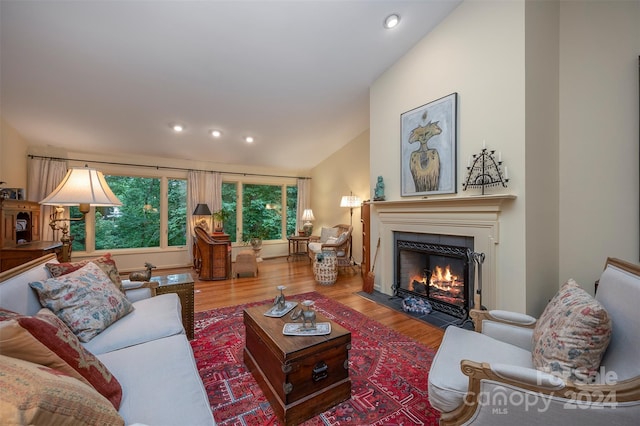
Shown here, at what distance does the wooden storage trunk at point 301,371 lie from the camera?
1.47 m

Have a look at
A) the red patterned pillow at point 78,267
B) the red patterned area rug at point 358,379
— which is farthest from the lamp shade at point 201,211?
the red patterned pillow at point 78,267

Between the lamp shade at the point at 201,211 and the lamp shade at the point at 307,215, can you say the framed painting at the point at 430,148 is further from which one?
the lamp shade at the point at 201,211

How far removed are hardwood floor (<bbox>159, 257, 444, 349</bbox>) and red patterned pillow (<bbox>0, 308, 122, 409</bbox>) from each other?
2271 mm

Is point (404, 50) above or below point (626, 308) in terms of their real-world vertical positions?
above

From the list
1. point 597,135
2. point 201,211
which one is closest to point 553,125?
point 597,135

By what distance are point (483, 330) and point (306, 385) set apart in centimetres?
116

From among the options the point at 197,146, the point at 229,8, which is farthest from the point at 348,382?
the point at 197,146

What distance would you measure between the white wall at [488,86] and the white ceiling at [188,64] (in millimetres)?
317

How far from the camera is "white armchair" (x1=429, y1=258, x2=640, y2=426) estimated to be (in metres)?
0.96

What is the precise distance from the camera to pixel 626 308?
111 centimetres

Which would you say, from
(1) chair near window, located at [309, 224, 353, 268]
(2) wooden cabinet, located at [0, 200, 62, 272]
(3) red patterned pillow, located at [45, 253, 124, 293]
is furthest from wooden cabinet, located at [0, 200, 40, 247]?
(1) chair near window, located at [309, 224, 353, 268]

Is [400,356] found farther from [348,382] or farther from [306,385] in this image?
[306,385]

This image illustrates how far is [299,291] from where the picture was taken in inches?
155

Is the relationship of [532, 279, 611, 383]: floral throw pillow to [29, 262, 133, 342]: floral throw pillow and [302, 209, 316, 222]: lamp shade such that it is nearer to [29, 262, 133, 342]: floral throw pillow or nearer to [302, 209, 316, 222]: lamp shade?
[29, 262, 133, 342]: floral throw pillow
